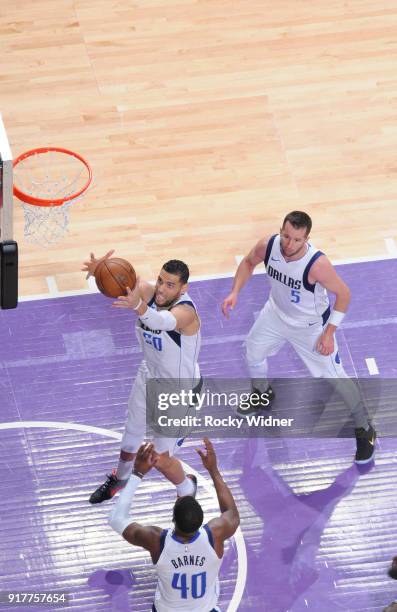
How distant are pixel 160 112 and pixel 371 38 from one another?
2837 mm

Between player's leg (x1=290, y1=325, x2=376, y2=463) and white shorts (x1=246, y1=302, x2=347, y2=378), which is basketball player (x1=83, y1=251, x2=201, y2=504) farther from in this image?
player's leg (x1=290, y1=325, x2=376, y2=463)

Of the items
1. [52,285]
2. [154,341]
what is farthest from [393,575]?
[52,285]

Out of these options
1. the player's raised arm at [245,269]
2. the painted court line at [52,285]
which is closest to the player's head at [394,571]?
the player's raised arm at [245,269]

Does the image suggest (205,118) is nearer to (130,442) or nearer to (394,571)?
(130,442)

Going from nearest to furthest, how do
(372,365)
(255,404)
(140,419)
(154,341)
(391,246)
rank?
(154,341), (140,419), (255,404), (372,365), (391,246)

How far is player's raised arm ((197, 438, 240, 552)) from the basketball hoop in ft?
12.5

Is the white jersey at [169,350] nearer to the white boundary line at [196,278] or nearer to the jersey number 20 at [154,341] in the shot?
the jersey number 20 at [154,341]

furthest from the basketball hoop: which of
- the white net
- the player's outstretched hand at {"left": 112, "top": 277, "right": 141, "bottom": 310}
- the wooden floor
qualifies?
the player's outstretched hand at {"left": 112, "top": 277, "right": 141, "bottom": 310}

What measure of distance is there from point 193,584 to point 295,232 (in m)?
2.80

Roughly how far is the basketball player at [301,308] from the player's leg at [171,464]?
120 cm

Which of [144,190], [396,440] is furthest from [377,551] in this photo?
[144,190]

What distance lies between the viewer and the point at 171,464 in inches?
349

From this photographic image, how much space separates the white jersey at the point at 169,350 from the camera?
852 cm

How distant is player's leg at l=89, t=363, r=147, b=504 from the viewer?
Answer: 8.78 m
